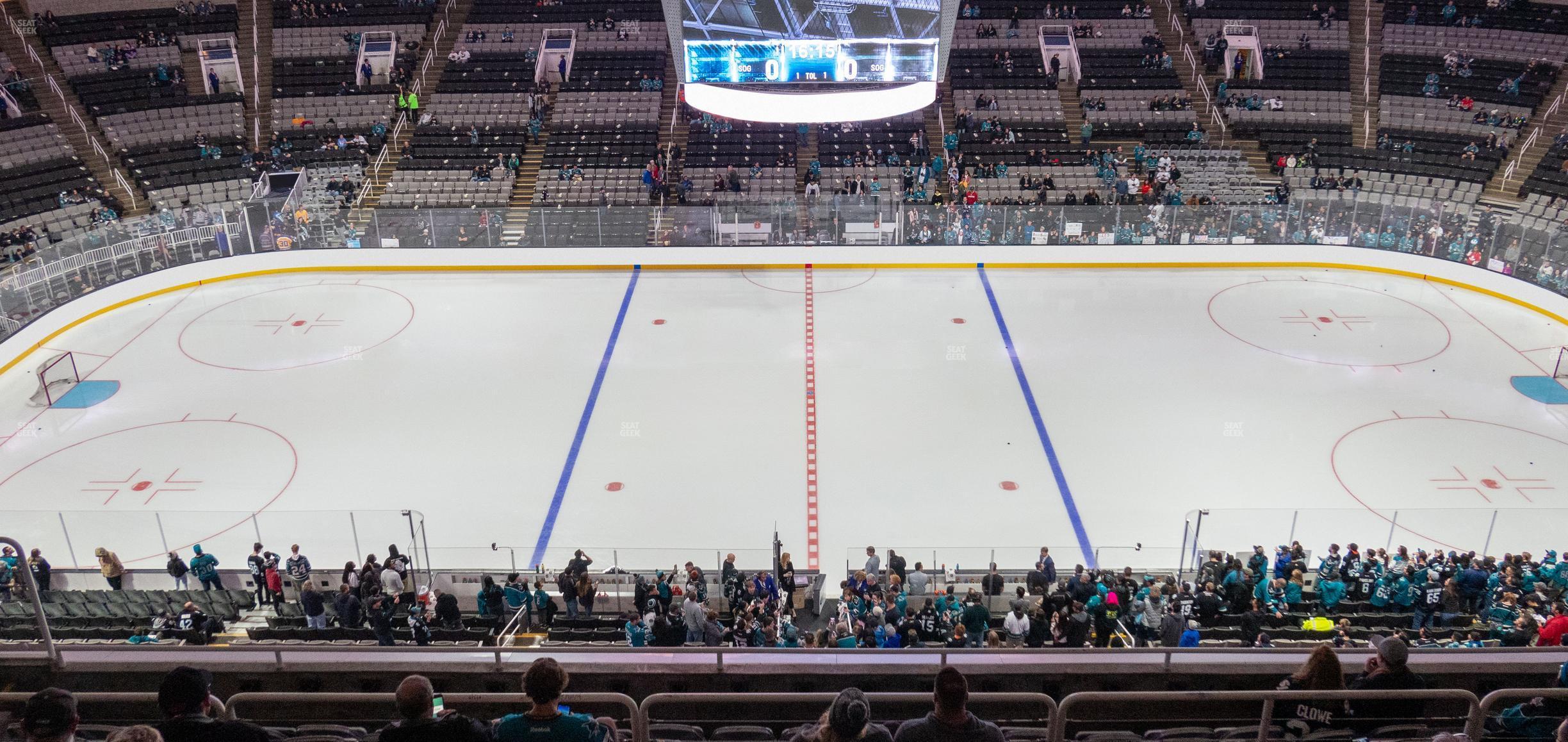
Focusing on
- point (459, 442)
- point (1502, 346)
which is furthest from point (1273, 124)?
point (459, 442)

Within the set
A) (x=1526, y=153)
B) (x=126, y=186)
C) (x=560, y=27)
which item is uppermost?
(x=560, y=27)

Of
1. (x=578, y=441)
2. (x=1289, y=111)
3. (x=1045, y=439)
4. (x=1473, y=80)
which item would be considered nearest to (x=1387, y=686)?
(x=1045, y=439)

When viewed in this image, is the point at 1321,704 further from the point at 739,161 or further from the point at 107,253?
the point at 739,161

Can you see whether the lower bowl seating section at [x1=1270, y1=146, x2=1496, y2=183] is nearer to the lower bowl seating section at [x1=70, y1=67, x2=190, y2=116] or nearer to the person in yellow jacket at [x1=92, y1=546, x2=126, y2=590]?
the person in yellow jacket at [x1=92, y1=546, x2=126, y2=590]

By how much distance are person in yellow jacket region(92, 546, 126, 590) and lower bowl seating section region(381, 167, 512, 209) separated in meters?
15.3

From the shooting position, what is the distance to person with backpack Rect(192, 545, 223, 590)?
39.8 ft

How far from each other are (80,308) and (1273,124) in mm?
29392

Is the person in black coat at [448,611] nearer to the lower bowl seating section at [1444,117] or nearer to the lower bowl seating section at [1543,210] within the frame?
the lower bowl seating section at [1543,210]

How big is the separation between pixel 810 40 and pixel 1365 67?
21390mm

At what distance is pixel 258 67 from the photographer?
104 feet

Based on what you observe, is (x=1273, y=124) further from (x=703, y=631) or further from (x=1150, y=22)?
(x=703, y=631)

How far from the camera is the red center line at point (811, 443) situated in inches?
542

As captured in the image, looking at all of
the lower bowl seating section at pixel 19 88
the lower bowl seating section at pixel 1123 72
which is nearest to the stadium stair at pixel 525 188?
the lower bowl seating section at pixel 19 88

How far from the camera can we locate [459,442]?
1644cm
